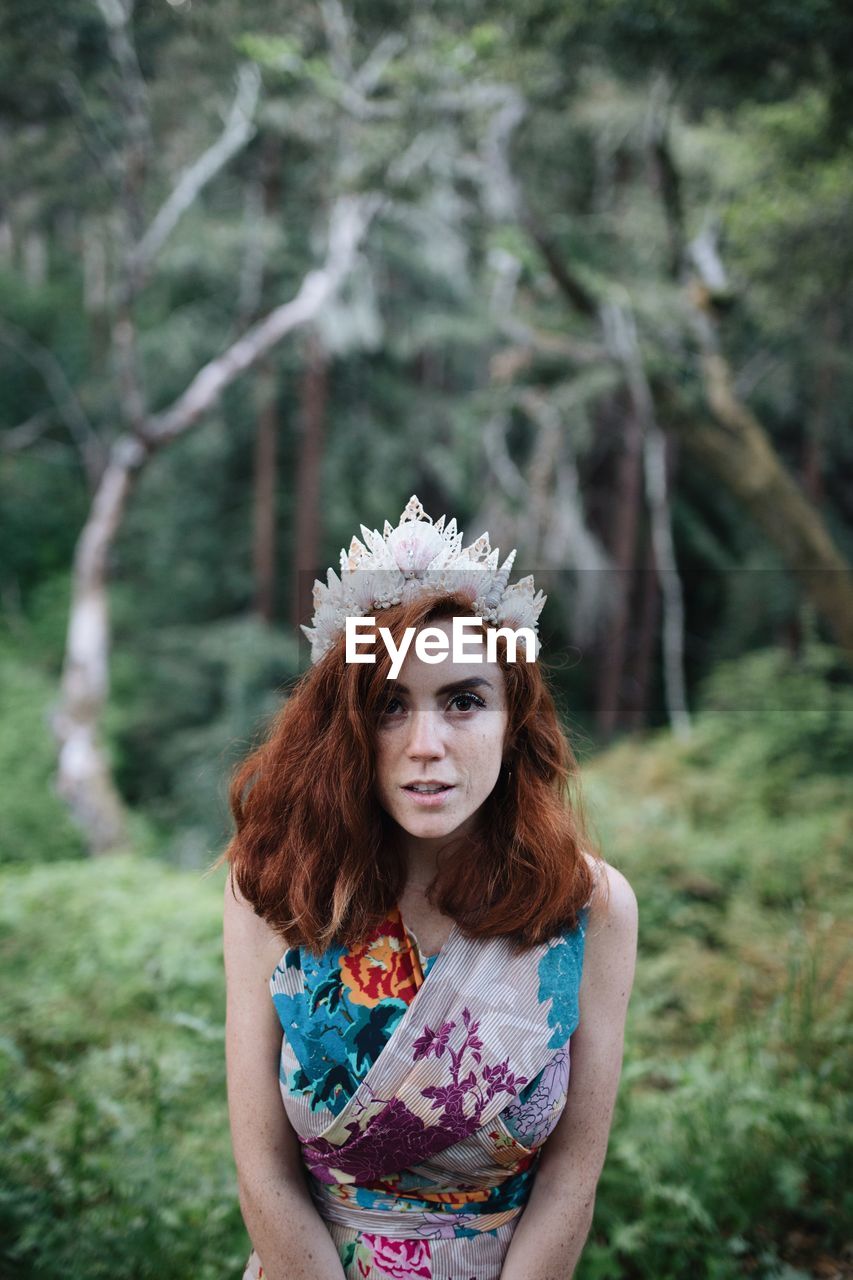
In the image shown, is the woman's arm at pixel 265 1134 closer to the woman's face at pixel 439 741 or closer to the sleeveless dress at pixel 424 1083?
the sleeveless dress at pixel 424 1083

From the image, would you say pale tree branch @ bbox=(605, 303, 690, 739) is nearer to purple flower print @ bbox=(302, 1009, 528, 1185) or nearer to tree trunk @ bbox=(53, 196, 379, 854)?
tree trunk @ bbox=(53, 196, 379, 854)

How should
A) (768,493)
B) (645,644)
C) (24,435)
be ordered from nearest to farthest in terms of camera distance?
1. (768,493)
2. (645,644)
3. (24,435)

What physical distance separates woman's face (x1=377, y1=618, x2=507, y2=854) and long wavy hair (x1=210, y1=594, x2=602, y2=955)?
31 mm

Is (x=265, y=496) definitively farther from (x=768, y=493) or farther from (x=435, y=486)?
(x=768, y=493)

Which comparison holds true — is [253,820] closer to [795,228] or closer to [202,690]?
[795,228]

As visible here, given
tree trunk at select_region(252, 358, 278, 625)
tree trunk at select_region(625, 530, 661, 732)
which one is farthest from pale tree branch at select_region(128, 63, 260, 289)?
tree trunk at select_region(625, 530, 661, 732)

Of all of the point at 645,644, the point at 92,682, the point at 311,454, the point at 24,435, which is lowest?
the point at 92,682

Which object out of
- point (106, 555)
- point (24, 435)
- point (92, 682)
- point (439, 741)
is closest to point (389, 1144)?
point (439, 741)

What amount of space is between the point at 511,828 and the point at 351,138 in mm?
9626

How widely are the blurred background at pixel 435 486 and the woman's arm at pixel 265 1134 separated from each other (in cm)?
50

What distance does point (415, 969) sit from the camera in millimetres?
1501

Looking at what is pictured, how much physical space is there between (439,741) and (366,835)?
8.3 inches

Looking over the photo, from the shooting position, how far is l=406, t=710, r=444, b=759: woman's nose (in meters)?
1.44

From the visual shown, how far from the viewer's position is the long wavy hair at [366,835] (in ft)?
4.87
